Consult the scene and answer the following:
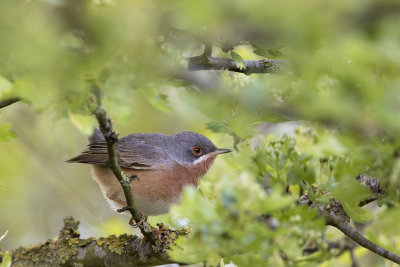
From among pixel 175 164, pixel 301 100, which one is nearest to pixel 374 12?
pixel 301 100

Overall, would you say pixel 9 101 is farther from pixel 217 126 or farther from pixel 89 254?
pixel 89 254

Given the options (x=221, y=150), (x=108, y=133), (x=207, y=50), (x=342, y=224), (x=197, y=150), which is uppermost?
(x=197, y=150)

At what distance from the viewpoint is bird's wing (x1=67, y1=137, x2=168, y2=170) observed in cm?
546

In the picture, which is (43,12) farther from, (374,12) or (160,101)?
(374,12)

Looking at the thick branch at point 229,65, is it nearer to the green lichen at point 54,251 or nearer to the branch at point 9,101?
the branch at point 9,101

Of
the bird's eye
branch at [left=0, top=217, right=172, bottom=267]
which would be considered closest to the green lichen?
branch at [left=0, top=217, right=172, bottom=267]

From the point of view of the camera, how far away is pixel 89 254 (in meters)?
4.58

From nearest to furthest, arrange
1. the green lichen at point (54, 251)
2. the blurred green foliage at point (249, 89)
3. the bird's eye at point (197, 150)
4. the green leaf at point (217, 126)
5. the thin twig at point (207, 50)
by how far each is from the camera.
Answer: the blurred green foliage at point (249, 89) → the green leaf at point (217, 126) → the thin twig at point (207, 50) → the green lichen at point (54, 251) → the bird's eye at point (197, 150)

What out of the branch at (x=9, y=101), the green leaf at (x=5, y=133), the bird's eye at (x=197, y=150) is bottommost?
the green leaf at (x=5, y=133)

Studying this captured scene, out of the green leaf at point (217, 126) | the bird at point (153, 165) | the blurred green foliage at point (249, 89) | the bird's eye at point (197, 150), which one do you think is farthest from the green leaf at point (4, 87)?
the bird's eye at point (197, 150)

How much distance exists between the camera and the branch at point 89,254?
453cm

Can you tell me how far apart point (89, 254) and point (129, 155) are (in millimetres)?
1457

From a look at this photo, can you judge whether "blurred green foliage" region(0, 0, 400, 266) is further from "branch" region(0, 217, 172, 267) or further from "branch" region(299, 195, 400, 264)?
"branch" region(0, 217, 172, 267)

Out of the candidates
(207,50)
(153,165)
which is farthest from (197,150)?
(207,50)
